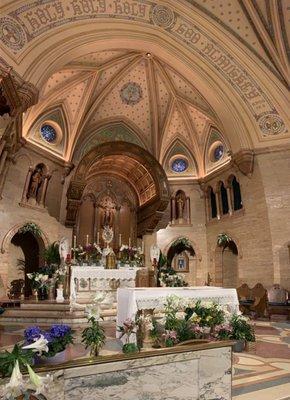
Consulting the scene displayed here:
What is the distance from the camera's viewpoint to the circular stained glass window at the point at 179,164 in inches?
811

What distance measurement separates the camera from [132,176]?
1956 centimetres

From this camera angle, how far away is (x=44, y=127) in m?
16.8

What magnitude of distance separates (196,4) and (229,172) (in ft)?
27.1

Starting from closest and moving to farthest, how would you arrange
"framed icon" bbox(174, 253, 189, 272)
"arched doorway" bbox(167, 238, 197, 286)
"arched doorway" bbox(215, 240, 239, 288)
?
"arched doorway" bbox(215, 240, 239, 288)
"arched doorway" bbox(167, 238, 197, 286)
"framed icon" bbox(174, 253, 189, 272)

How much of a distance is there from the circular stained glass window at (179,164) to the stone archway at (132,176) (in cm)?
280

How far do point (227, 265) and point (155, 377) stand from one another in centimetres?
1554

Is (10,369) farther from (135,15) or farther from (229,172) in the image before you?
(229,172)

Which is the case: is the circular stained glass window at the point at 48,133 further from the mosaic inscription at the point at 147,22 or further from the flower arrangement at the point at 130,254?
the flower arrangement at the point at 130,254

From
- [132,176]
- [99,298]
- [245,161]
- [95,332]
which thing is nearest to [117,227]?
[132,176]

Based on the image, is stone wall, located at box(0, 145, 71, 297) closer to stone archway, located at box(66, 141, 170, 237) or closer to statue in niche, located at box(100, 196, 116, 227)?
stone archway, located at box(66, 141, 170, 237)

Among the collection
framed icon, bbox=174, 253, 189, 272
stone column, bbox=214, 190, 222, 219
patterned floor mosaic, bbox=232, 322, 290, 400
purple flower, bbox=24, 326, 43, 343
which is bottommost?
patterned floor mosaic, bbox=232, 322, 290, 400

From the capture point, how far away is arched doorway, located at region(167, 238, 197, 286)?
749 inches

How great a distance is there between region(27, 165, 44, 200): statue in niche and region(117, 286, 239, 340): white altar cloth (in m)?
9.64

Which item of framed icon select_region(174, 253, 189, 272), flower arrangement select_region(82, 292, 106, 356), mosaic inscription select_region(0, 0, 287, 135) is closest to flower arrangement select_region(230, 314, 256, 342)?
flower arrangement select_region(82, 292, 106, 356)
